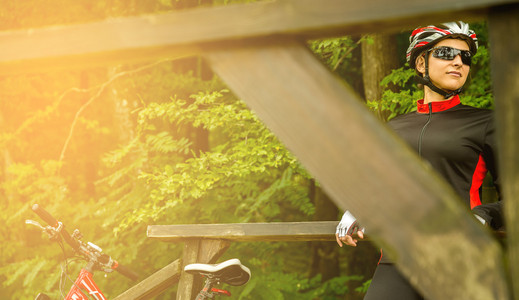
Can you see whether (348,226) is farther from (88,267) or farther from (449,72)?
(88,267)

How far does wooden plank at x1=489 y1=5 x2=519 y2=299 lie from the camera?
4.20 ft

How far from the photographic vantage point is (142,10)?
22.9 ft

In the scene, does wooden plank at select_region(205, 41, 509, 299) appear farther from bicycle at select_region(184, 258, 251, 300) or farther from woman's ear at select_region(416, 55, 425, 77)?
bicycle at select_region(184, 258, 251, 300)

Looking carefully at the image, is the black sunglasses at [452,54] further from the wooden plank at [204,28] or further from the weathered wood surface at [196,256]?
the weathered wood surface at [196,256]

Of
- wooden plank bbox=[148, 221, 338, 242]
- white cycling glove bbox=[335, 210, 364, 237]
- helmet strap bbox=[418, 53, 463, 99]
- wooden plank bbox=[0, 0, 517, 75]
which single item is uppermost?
wooden plank bbox=[0, 0, 517, 75]

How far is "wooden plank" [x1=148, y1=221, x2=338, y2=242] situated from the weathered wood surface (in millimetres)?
72

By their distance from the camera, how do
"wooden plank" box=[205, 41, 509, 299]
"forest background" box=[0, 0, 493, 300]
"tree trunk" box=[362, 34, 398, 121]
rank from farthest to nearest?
"tree trunk" box=[362, 34, 398, 121] < "forest background" box=[0, 0, 493, 300] < "wooden plank" box=[205, 41, 509, 299]

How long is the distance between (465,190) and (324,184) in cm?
123

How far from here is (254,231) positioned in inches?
143

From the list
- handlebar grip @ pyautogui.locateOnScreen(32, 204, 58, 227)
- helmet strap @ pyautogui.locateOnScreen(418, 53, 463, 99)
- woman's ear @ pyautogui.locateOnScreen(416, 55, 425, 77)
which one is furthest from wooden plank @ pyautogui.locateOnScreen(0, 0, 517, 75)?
handlebar grip @ pyautogui.locateOnScreen(32, 204, 58, 227)

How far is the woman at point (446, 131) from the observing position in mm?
2373

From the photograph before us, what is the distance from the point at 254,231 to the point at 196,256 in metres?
0.60

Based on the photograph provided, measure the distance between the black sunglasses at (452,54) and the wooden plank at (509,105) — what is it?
1350 mm

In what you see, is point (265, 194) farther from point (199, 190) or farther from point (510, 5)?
point (510, 5)
